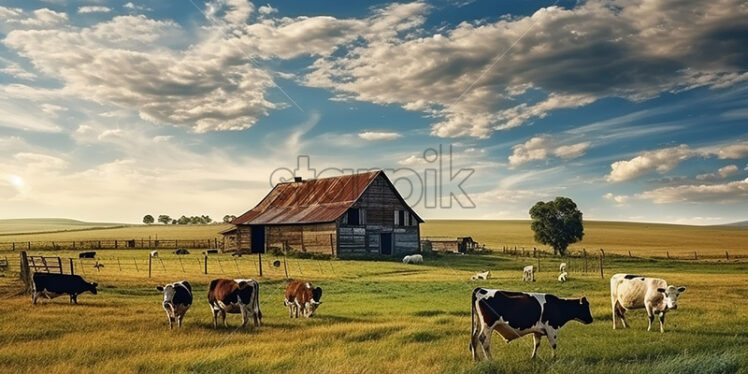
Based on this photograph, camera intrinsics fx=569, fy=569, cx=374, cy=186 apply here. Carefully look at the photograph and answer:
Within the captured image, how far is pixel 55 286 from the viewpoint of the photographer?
19.1 m

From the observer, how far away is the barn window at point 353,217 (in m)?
48.1

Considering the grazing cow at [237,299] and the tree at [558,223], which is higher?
the tree at [558,223]

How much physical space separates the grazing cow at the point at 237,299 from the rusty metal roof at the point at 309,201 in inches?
1215

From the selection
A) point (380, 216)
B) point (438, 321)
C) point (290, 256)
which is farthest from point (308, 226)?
point (438, 321)

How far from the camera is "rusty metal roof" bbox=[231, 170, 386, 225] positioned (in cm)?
4931

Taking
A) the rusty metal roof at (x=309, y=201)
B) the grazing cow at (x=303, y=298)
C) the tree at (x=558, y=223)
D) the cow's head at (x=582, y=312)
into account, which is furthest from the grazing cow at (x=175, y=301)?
the tree at (x=558, y=223)

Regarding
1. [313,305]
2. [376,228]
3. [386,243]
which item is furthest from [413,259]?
[313,305]

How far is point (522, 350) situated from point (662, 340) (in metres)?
3.61

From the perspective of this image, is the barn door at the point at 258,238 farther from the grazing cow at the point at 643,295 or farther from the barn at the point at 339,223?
the grazing cow at the point at 643,295

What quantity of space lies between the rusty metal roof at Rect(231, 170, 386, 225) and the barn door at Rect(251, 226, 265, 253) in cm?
103

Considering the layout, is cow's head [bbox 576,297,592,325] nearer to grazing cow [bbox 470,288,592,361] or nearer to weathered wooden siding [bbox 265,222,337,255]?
grazing cow [bbox 470,288,592,361]

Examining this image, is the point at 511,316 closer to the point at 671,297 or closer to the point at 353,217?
the point at 671,297

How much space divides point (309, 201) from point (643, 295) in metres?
41.9

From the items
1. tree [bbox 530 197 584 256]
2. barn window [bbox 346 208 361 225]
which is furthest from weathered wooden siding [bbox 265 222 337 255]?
tree [bbox 530 197 584 256]
